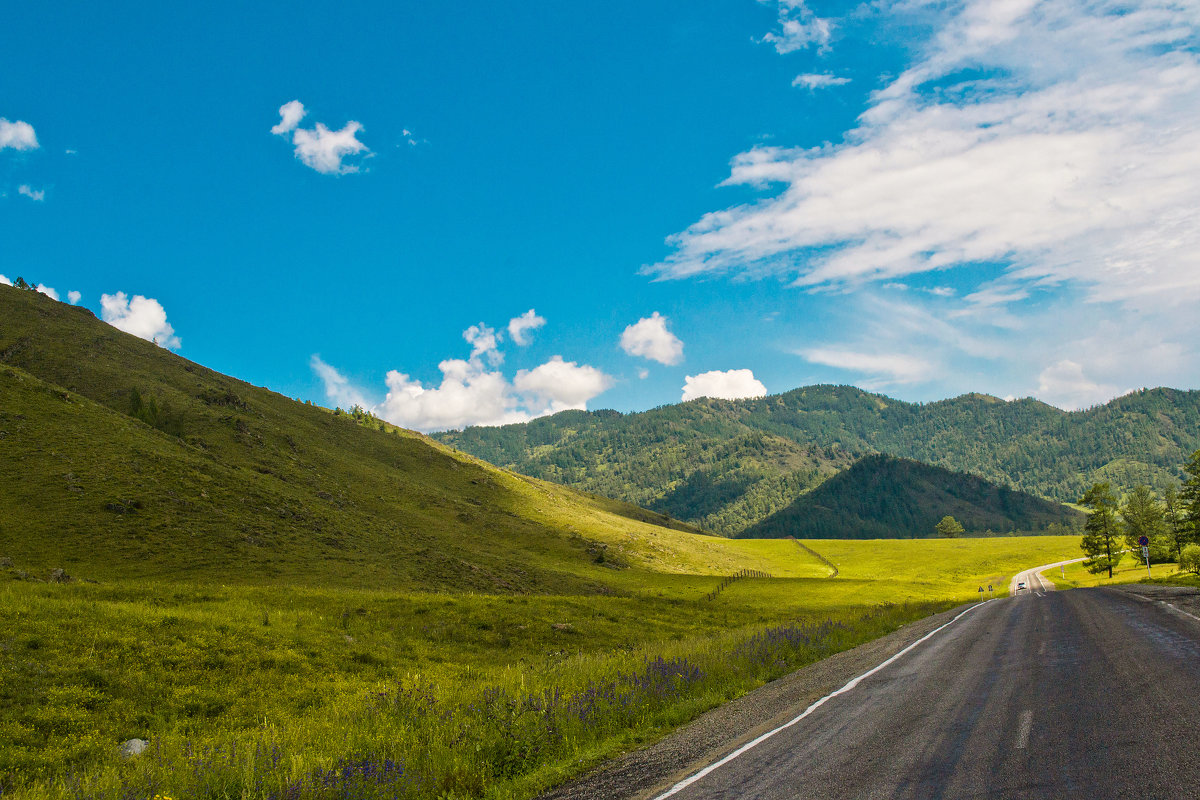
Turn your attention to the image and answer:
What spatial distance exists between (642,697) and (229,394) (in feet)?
327

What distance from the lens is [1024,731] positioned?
850 centimetres

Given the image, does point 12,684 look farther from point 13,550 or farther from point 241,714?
point 13,550

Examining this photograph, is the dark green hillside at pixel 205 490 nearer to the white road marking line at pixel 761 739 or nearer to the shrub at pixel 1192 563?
the white road marking line at pixel 761 739

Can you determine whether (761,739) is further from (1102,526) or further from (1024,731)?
(1102,526)

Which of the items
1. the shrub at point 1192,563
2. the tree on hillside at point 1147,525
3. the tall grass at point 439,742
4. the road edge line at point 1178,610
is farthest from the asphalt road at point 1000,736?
the tree on hillside at point 1147,525

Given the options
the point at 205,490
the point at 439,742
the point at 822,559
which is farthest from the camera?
the point at 822,559

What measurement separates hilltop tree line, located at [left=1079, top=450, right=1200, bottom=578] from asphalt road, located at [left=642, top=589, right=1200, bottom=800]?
3006 inches

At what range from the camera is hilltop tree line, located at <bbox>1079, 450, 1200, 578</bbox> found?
70375mm

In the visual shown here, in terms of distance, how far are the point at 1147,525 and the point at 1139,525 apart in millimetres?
1345

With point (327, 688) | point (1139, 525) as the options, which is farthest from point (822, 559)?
point (327, 688)

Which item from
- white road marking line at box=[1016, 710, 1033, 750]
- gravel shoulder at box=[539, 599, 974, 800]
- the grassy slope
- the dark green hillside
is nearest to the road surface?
the grassy slope

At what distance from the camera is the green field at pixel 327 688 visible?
912 cm

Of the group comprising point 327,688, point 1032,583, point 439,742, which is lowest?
point 1032,583

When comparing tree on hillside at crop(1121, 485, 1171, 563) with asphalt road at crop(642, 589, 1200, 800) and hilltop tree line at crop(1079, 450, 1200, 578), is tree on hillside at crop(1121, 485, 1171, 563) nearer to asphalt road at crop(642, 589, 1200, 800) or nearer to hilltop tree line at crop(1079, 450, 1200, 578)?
hilltop tree line at crop(1079, 450, 1200, 578)
